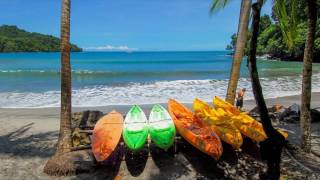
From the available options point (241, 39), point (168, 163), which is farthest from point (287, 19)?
point (168, 163)

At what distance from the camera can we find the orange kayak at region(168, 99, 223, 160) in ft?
31.7

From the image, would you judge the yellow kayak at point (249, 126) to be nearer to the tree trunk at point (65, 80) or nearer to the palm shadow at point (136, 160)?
the palm shadow at point (136, 160)

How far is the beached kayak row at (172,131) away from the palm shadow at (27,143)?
1.63 meters

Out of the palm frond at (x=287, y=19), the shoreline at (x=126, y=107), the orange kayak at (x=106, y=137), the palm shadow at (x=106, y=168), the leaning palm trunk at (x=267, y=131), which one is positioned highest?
the palm frond at (x=287, y=19)

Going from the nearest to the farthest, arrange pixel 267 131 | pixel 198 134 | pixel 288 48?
pixel 267 131 → pixel 198 134 → pixel 288 48

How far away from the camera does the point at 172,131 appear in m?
10.3

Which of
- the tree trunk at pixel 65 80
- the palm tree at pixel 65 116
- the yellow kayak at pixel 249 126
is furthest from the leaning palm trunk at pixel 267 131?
the tree trunk at pixel 65 80

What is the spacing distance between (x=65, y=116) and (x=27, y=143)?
7.77ft

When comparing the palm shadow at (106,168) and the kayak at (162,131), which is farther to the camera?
the kayak at (162,131)

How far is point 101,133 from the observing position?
33.8 feet

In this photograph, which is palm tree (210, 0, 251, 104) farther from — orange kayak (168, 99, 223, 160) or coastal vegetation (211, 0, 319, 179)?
orange kayak (168, 99, 223, 160)

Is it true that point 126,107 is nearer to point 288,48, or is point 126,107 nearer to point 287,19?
point 288,48

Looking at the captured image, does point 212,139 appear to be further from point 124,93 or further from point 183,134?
point 124,93

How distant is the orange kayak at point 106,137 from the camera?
9.52 meters
